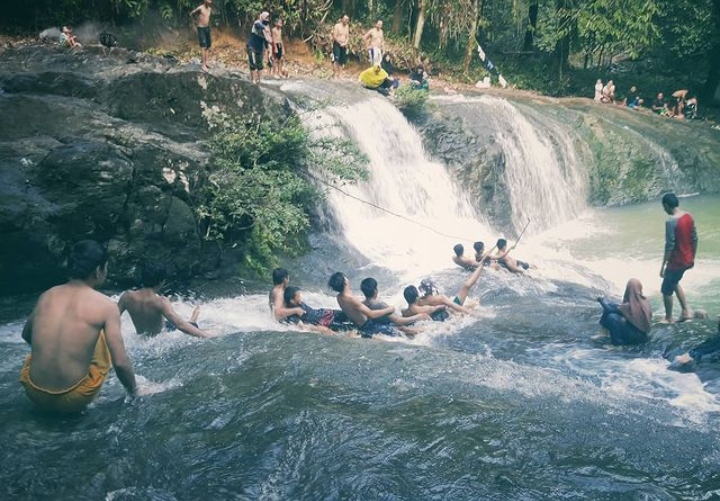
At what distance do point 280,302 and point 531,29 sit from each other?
74.4 feet

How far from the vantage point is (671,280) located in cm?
804

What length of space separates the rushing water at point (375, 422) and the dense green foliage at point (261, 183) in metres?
1.75

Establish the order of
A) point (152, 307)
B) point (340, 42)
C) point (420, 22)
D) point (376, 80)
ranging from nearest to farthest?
1. point (152, 307)
2. point (376, 80)
3. point (340, 42)
4. point (420, 22)

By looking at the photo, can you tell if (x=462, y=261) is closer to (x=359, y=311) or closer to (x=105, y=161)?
(x=359, y=311)

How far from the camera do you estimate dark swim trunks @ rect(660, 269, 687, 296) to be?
7.98 meters

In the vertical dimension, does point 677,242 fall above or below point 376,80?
below

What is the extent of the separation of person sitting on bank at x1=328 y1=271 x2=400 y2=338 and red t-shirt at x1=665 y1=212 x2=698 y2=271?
3.43 metres

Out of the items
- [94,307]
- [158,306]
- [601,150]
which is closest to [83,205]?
[158,306]

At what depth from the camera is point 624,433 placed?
4594mm

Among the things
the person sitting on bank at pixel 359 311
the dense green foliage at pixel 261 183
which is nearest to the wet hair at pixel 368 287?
the person sitting on bank at pixel 359 311

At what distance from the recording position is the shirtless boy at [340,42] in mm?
18734

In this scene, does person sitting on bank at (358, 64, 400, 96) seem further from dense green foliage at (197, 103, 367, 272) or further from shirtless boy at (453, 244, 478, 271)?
shirtless boy at (453, 244, 478, 271)

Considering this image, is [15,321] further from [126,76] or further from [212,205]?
[126,76]

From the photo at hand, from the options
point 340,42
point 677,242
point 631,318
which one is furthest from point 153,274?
point 340,42
